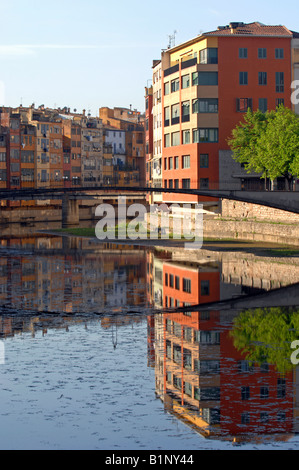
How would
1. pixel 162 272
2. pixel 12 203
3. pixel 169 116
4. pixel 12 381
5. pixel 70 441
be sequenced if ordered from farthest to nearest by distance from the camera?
pixel 12 203 → pixel 169 116 → pixel 162 272 → pixel 12 381 → pixel 70 441

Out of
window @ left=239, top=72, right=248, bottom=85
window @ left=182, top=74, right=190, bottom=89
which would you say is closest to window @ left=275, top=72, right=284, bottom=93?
window @ left=239, top=72, right=248, bottom=85

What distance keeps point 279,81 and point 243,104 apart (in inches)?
191

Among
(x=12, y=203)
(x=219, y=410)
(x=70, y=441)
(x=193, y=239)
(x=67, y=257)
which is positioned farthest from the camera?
(x=12, y=203)

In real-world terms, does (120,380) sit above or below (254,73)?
below

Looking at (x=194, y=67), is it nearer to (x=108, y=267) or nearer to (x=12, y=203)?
(x=108, y=267)

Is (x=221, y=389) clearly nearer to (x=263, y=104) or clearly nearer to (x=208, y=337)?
(x=208, y=337)

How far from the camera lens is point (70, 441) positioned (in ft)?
70.6

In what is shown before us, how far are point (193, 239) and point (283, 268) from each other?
2893cm

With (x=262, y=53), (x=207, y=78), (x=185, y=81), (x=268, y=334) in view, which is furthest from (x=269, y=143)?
(x=268, y=334)

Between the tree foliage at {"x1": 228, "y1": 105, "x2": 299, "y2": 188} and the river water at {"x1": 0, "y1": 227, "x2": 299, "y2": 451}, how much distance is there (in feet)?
99.0

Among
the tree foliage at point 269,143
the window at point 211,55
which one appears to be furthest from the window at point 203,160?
the window at point 211,55

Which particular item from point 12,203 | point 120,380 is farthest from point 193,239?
point 12,203

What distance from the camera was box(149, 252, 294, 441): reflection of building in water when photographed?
75.2 ft

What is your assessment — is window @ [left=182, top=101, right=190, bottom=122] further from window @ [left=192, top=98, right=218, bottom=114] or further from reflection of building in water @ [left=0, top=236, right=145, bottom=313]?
reflection of building in water @ [left=0, top=236, right=145, bottom=313]
